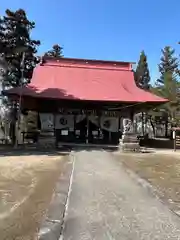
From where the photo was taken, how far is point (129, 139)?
58.0 feet

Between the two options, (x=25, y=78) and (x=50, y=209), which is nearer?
(x=50, y=209)

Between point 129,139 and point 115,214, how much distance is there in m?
12.7

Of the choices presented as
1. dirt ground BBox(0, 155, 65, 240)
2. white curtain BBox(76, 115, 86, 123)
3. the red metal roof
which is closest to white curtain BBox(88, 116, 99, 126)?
white curtain BBox(76, 115, 86, 123)

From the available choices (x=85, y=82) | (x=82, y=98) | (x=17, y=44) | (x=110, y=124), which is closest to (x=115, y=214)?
(x=82, y=98)

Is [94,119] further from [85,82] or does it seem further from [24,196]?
[24,196]

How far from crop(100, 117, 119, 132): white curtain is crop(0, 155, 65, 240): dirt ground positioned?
11.2 meters

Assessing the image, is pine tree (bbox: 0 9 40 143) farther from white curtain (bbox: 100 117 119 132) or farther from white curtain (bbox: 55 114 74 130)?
white curtain (bbox: 100 117 119 132)

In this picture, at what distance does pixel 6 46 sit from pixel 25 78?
5.79 metres

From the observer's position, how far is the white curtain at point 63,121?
854 inches

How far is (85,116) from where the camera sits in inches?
850

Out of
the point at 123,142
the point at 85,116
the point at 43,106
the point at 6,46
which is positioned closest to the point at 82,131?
the point at 85,116

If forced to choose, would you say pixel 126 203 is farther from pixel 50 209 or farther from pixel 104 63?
pixel 104 63

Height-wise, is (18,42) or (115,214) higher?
(18,42)

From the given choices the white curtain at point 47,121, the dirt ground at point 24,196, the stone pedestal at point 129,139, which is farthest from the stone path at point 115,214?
the white curtain at point 47,121
